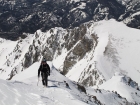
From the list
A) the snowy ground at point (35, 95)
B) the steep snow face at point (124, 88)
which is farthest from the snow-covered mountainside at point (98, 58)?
the snowy ground at point (35, 95)

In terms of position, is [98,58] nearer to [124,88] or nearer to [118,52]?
[118,52]

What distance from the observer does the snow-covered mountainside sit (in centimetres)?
3794

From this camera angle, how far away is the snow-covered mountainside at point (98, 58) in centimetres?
3794

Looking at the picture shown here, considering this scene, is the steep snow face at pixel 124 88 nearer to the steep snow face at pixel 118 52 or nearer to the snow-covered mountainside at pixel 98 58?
the snow-covered mountainside at pixel 98 58

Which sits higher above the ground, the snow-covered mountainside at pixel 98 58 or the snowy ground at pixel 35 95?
the snowy ground at pixel 35 95

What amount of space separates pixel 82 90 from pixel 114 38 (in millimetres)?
57809

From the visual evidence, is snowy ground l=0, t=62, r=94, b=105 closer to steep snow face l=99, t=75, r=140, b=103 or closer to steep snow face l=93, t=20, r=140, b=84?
steep snow face l=99, t=75, r=140, b=103

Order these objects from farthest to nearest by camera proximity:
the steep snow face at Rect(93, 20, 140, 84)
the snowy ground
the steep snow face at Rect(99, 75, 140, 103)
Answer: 1. the steep snow face at Rect(93, 20, 140, 84)
2. the steep snow face at Rect(99, 75, 140, 103)
3. the snowy ground

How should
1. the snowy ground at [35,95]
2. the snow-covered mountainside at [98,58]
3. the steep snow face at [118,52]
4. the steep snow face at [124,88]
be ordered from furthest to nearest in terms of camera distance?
the steep snow face at [118,52] → the snow-covered mountainside at [98,58] → the steep snow face at [124,88] → the snowy ground at [35,95]

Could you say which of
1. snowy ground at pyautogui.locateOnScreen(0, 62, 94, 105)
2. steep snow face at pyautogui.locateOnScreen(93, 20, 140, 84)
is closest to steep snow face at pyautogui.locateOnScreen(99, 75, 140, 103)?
snowy ground at pyautogui.locateOnScreen(0, 62, 94, 105)

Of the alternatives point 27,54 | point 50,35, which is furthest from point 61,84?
point 27,54

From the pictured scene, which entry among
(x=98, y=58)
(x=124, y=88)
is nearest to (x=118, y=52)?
(x=98, y=58)

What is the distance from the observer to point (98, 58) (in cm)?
7788

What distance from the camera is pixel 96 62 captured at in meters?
74.8
